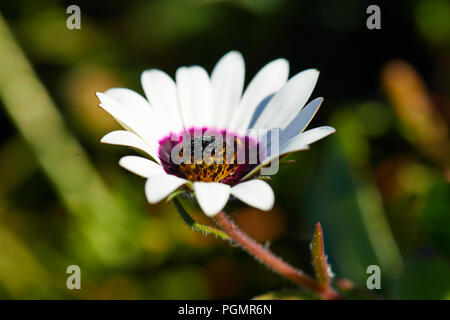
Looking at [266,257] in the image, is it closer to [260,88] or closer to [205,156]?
[205,156]

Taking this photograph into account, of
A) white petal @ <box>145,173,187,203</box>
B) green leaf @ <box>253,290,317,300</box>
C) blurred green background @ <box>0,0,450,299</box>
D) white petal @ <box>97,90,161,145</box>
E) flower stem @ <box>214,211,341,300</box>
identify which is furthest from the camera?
blurred green background @ <box>0,0,450,299</box>

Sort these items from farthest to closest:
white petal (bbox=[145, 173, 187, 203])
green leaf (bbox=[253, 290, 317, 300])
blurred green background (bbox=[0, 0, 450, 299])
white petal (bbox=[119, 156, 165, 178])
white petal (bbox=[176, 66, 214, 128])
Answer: blurred green background (bbox=[0, 0, 450, 299]) → white petal (bbox=[176, 66, 214, 128]) → green leaf (bbox=[253, 290, 317, 300]) → white petal (bbox=[119, 156, 165, 178]) → white petal (bbox=[145, 173, 187, 203])

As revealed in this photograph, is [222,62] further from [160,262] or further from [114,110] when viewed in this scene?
[160,262]

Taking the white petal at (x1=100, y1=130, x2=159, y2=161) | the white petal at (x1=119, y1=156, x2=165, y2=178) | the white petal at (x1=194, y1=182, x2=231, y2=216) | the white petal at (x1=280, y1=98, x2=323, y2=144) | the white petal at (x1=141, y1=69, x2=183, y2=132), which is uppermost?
the white petal at (x1=141, y1=69, x2=183, y2=132)

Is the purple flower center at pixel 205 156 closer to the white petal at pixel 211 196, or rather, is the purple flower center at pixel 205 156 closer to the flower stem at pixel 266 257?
the flower stem at pixel 266 257

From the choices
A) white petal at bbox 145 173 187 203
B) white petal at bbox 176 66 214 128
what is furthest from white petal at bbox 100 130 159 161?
white petal at bbox 176 66 214 128

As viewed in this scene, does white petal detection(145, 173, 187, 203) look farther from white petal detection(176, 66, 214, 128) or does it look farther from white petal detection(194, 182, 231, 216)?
white petal detection(176, 66, 214, 128)

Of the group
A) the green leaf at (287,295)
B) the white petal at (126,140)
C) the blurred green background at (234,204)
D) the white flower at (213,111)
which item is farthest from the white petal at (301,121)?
the blurred green background at (234,204)
